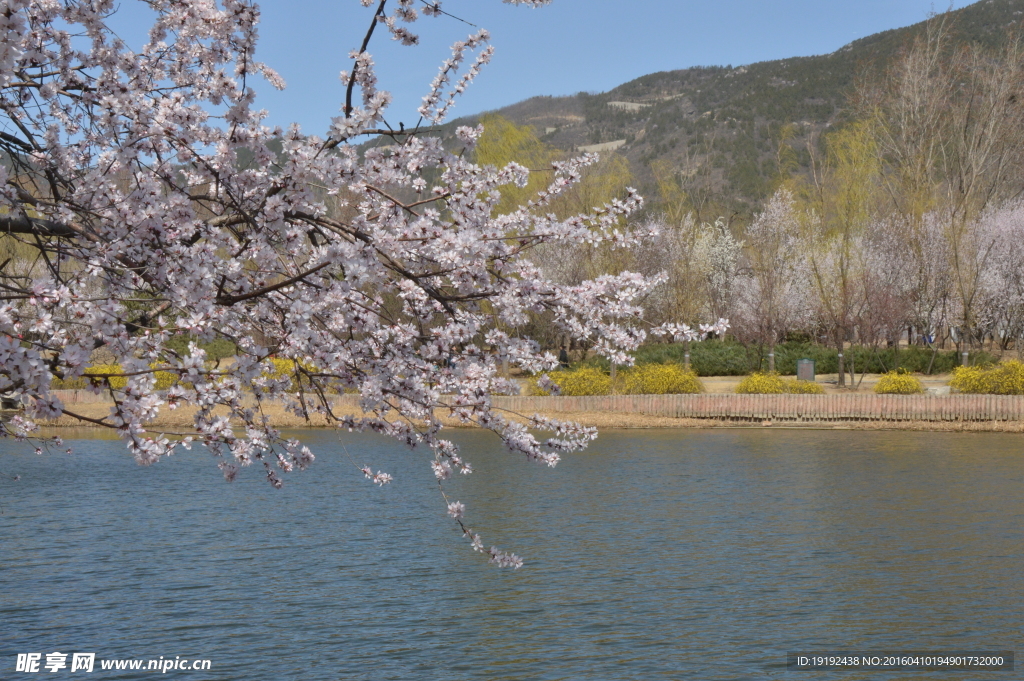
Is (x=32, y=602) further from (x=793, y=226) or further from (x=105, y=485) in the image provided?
(x=793, y=226)

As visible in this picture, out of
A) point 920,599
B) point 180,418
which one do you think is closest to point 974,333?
point 180,418

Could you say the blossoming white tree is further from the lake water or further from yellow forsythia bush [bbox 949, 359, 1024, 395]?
yellow forsythia bush [bbox 949, 359, 1024, 395]

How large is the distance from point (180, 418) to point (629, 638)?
23561 millimetres

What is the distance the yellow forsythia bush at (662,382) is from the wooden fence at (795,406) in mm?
1070

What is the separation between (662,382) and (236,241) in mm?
25772

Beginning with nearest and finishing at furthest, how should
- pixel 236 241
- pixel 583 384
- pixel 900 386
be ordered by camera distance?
pixel 236 241 < pixel 900 386 < pixel 583 384

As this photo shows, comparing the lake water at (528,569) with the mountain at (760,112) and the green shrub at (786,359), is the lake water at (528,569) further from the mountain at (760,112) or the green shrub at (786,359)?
the mountain at (760,112)

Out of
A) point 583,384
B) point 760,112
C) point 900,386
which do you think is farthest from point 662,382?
point 760,112

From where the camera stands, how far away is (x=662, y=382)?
30578 mm

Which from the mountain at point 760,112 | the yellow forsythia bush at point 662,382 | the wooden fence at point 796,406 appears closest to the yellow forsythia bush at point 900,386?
the wooden fence at point 796,406

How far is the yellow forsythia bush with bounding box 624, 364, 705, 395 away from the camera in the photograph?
3053 cm

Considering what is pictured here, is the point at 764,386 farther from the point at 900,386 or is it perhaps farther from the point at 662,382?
the point at 900,386

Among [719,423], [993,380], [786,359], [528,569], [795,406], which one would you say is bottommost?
[528,569]

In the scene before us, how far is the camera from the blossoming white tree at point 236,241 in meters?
4.66
